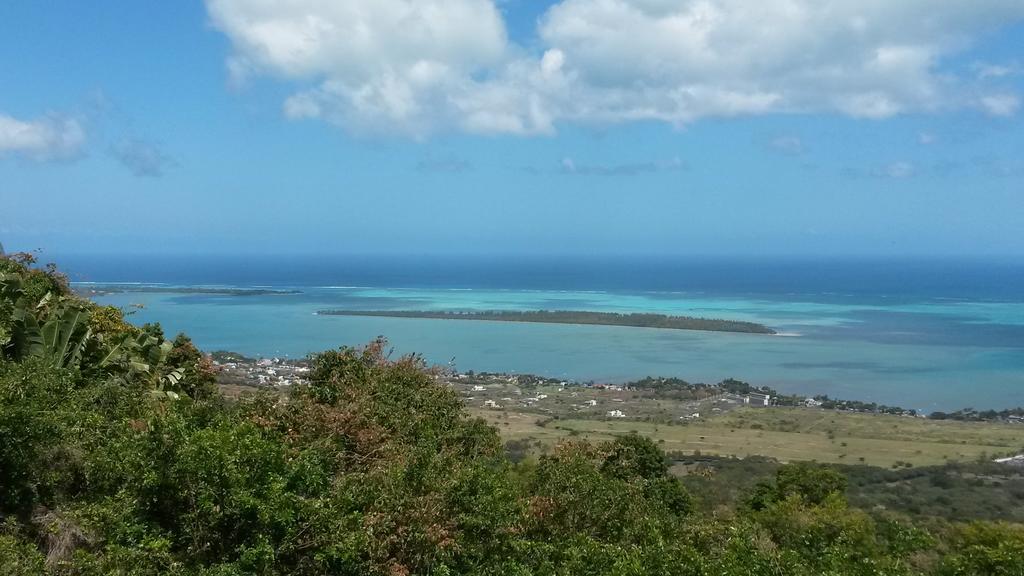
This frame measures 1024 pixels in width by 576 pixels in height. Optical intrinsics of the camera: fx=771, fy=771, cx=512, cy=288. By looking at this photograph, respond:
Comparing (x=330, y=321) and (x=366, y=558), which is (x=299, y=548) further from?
(x=330, y=321)

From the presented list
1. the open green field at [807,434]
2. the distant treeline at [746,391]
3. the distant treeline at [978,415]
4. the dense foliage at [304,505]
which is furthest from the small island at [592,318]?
the dense foliage at [304,505]

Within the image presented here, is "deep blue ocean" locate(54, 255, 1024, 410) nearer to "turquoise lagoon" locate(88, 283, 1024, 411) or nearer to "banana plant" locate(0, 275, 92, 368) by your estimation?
"turquoise lagoon" locate(88, 283, 1024, 411)

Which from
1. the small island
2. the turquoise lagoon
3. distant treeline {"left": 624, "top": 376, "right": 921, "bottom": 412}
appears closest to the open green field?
distant treeline {"left": 624, "top": 376, "right": 921, "bottom": 412}

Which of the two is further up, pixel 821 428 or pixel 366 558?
pixel 366 558

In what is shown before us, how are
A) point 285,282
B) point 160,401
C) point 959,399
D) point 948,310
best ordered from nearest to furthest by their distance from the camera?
point 160,401, point 959,399, point 948,310, point 285,282

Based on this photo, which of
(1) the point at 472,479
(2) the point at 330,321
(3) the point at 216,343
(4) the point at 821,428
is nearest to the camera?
(1) the point at 472,479

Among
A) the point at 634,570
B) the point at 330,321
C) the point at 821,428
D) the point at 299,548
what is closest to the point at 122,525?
the point at 299,548

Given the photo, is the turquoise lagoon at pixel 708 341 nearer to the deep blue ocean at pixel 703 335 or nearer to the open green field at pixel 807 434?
the deep blue ocean at pixel 703 335
